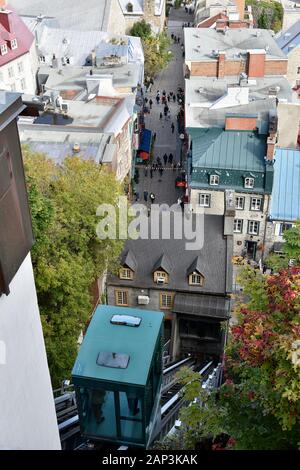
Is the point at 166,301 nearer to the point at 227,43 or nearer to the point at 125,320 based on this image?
the point at 125,320

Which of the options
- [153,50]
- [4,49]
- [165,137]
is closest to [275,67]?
[165,137]

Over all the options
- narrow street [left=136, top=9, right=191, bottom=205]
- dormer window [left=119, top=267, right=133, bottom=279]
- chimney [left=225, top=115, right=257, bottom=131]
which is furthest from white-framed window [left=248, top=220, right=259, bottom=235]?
dormer window [left=119, top=267, right=133, bottom=279]

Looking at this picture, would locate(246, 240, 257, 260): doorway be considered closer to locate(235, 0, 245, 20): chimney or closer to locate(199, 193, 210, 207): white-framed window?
locate(199, 193, 210, 207): white-framed window

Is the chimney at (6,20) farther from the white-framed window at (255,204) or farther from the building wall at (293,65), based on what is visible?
the white-framed window at (255,204)

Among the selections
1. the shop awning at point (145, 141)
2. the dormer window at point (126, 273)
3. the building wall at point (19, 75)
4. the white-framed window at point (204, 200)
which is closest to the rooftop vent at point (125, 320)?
the dormer window at point (126, 273)

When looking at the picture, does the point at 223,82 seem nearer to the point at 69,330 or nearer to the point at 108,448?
the point at 69,330

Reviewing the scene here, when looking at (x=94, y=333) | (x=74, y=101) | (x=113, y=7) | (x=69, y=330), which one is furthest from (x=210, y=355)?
(x=113, y=7)
